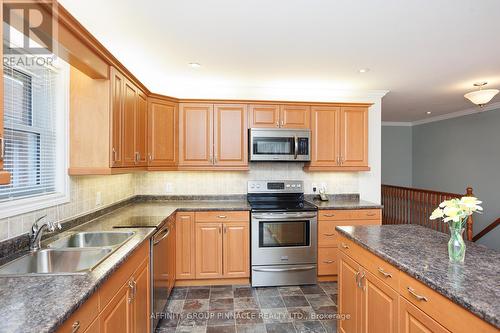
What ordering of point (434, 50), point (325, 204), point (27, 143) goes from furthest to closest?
point (325, 204) < point (434, 50) < point (27, 143)

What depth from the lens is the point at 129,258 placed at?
160cm

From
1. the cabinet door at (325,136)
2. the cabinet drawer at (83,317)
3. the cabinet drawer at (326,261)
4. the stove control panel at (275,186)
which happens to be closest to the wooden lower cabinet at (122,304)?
the cabinet drawer at (83,317)

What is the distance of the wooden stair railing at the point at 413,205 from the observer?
13.9 ft

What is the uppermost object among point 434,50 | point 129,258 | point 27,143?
point 434,50

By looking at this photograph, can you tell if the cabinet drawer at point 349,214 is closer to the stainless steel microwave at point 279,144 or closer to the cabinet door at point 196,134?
the stainless steel microwave at point 279,144

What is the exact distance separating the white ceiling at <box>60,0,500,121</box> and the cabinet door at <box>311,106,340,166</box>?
16.7 inches

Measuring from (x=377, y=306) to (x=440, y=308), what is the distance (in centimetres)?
49

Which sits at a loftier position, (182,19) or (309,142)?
(182,19)

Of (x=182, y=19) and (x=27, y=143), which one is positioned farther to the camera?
(x=182, y=19)

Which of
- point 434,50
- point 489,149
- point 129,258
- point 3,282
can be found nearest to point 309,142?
point 434,50

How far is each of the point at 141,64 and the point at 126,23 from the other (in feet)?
3.03

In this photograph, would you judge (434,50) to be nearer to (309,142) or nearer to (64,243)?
(309,142)

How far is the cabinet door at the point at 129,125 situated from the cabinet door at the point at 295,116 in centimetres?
178

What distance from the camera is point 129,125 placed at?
2.49 metres
